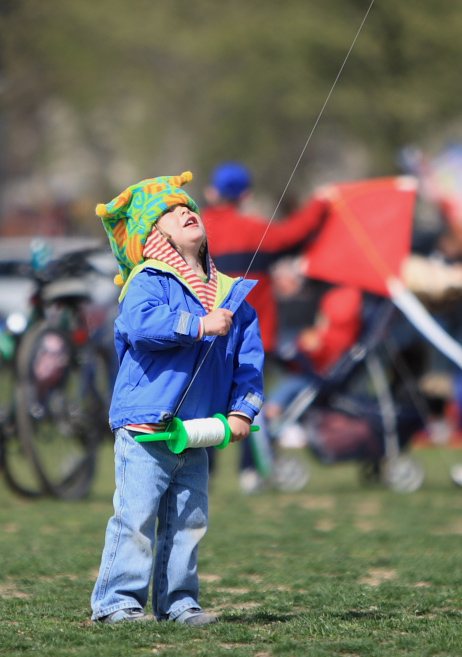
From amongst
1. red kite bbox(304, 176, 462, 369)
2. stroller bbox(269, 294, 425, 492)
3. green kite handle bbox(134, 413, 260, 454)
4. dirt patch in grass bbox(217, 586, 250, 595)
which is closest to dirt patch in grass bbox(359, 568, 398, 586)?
dirt patch in grass bbox(217, 586, 250, 595)

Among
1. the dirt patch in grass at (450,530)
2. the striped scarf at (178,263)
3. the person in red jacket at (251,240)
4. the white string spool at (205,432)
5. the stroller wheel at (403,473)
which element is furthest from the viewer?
the stroller wheel at (403,473)

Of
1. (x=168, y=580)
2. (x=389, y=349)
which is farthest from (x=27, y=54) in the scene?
(x=168, y=580)

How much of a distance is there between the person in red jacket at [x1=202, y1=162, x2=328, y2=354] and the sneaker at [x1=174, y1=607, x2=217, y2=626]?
137 inches

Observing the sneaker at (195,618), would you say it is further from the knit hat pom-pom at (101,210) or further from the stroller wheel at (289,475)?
the stroller wheel at (289,475)

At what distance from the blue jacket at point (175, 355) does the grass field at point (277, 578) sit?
655 millimetres

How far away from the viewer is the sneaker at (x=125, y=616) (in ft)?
10.6

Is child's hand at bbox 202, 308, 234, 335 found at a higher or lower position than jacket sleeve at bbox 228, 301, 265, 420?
higher

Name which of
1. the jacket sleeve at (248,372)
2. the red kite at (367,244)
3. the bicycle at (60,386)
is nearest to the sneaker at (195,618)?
the jacket sleeve at (248,372)

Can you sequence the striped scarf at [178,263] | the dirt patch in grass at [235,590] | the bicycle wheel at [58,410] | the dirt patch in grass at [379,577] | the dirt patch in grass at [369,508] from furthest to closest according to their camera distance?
the dirt patch in grass at [369,508], the bicycle wheel at [58,410], the dirt patch in grass at [379,577], the dirt patch in grass at [235,590], the striped scarf at [178,263]

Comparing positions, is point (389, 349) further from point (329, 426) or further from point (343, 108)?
point (343, 108)

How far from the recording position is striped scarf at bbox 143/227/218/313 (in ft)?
11.1

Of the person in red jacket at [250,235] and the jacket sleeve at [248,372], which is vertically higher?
the person in red jacket at [250,235]

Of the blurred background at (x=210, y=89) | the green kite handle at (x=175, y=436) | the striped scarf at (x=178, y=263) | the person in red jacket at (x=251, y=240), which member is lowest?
the green kite handle at (x=175, y=436)

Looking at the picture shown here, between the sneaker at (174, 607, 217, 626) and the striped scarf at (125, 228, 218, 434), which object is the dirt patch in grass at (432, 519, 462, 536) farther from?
the striped scarf at (125, 228, 218, 434)
